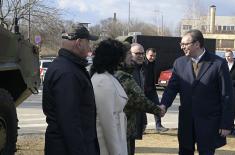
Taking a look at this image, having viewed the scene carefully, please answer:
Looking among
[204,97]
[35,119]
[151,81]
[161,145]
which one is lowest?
[35,119]

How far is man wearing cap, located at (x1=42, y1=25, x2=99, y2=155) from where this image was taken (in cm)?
371

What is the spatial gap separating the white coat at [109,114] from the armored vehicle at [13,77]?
2.17 metres

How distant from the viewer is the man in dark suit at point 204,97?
5836 millimetres

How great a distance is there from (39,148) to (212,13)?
10190 centimetres

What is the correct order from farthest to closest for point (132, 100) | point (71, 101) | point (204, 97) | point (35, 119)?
point (35, 119), point (204, 97), point (132, 100), point (71, 101)

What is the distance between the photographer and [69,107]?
3.70 metres

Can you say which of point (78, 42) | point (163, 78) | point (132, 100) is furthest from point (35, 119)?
point (163, 78)

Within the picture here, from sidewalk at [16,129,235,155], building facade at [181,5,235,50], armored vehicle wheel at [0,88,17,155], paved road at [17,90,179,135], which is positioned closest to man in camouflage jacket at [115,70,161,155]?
armored vehicle wheel at [0,88,17,155]

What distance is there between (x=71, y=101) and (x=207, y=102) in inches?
101

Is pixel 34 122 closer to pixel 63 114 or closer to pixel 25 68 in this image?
pixel 25 68

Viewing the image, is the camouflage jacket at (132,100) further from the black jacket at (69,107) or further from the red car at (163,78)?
the red car at (163,78)

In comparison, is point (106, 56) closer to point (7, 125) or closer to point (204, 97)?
point (204, 97)

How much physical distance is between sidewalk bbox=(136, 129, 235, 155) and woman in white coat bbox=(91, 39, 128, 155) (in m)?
4.28

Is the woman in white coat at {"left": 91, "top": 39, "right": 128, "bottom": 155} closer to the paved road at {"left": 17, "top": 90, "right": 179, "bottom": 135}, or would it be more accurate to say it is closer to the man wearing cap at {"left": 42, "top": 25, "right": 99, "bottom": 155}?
the man wearing cap at {"left": 42, "top": 25, "right": 99, "bottom": 155}
